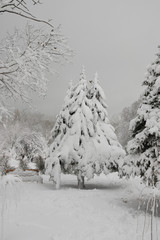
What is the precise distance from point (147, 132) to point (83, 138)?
6.14m

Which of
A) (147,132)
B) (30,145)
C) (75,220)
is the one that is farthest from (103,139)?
(30,145)

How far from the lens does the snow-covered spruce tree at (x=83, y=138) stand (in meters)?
11.5

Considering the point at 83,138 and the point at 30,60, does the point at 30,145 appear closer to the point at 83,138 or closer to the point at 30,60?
the point at 83,138

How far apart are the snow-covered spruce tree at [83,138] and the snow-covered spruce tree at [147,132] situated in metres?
4.38

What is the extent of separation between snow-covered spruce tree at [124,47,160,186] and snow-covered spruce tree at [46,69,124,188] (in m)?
4.38

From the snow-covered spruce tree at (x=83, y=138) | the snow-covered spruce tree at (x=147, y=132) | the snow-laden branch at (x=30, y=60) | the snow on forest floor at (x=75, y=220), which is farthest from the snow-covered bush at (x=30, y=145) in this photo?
the snow-laden branch at (x=30, y=60)

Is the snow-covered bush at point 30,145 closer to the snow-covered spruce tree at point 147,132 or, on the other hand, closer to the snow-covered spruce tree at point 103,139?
the snow-covered spruce tree at point 103,139


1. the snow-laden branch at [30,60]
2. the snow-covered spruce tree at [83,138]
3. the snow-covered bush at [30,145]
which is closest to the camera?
the snow-laden branch at [30,60]

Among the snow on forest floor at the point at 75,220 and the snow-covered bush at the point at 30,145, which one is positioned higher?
the snow-covered bush at the point at 30,145

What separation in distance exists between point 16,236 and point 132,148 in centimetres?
463

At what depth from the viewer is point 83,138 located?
12.4 metres

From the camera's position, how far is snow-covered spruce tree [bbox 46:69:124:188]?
1146 centimetres

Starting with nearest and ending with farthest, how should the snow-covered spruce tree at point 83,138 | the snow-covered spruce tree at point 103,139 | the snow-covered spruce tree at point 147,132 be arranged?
the snow-covered spruce tree at point 147,132, the snow-covered spruce tree at point 83,138, the snow-covered spruce tree at point 103,139

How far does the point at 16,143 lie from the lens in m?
33.1
